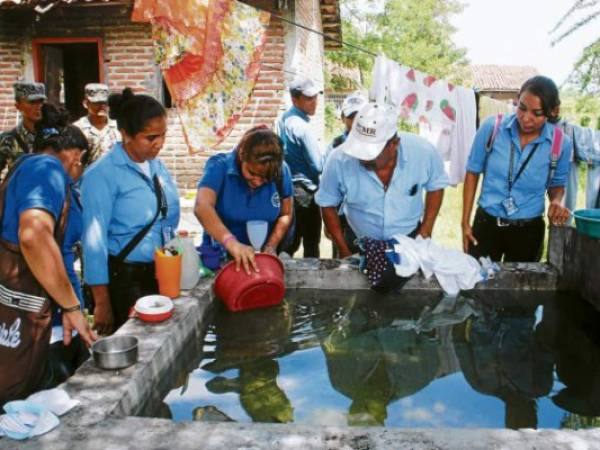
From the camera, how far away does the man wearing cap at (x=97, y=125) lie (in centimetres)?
513

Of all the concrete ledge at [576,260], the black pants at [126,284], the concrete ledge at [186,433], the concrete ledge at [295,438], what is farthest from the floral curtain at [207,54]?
the concrete ledge at [295,438]

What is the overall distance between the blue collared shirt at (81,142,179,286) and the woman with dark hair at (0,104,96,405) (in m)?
0.63

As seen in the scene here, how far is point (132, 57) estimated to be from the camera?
8.66 metres

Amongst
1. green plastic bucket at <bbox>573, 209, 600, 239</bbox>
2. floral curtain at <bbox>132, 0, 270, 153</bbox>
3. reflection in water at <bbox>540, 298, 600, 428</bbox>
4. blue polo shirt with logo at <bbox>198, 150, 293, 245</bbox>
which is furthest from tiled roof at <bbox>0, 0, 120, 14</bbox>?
reflection in water at <bbox>540, 298, 600, 428</bbox>

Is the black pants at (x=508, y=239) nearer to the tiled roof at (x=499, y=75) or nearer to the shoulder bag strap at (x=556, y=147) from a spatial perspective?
the shoulder bag strap at (x=556, y=147)

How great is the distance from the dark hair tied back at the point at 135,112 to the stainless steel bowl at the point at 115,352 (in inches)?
42.6

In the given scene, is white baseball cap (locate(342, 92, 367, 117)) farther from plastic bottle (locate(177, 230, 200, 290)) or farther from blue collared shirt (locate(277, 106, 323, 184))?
plastic bottle (locate(177, 230, 200, 290))

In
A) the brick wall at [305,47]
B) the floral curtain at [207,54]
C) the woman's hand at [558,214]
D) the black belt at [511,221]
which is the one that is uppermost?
the brick wall at [305,47]

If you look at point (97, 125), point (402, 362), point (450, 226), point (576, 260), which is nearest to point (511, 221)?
point (576, 260)

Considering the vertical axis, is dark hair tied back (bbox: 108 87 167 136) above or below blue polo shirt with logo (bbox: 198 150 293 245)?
above

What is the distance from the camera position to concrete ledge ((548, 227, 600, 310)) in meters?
3.16

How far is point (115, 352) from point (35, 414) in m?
0.40

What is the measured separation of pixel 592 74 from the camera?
4770 millimetres

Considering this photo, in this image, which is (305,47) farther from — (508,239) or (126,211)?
(126,211)
